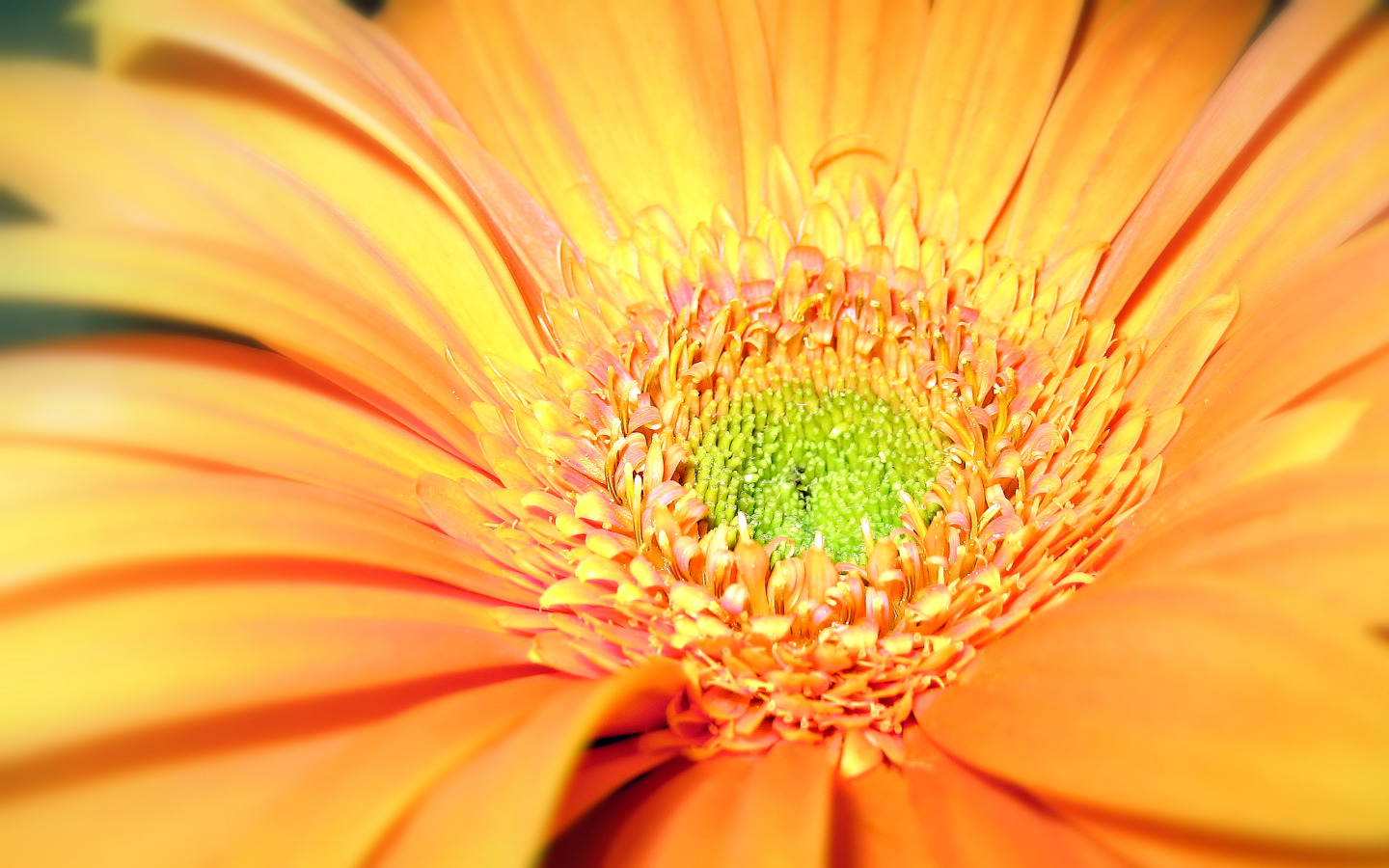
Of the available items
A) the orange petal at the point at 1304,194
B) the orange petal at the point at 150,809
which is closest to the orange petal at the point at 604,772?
the orange petal at the point at 150,809

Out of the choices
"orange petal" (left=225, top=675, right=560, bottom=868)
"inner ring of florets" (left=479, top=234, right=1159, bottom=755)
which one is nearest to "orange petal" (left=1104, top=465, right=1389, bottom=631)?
"inner ring of florets" (left=479, top=234, right=1159, bottom=755)

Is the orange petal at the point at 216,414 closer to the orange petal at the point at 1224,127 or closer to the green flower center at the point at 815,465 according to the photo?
the green flower center at the point at 815,465

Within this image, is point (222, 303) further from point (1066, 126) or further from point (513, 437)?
point (1066, 126)

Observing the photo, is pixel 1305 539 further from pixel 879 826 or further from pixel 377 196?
pixel 377 196

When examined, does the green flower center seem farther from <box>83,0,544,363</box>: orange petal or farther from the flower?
<box>83,0,544,363</box>: orange petal

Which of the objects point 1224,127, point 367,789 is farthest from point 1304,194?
point 367,789

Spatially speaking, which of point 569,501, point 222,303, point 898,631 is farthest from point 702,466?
point 222,303
